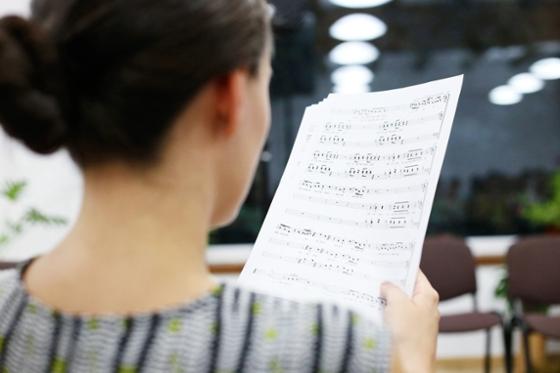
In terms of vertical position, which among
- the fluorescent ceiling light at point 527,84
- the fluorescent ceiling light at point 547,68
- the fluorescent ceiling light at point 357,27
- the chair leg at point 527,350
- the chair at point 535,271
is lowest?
the chair leg at point 527,350

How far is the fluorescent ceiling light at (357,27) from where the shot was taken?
15.5 feet

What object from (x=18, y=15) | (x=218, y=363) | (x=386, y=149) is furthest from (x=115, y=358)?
(x=386, y=149)

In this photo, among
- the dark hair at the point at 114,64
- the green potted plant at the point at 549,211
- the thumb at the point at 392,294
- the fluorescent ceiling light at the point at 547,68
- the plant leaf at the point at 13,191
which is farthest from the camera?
the fluorescent ceiling light at the point at 547,68

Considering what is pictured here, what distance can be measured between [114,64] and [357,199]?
0.42 meters

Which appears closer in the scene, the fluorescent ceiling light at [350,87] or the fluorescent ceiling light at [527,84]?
the fluorescent ceiling light at [350,87]

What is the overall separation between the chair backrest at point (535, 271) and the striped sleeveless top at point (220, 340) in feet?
11.3

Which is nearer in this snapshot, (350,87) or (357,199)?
(357,199)

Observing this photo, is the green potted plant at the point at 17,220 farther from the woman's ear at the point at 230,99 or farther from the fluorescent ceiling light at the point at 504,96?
the woman's ear at the point at 230,99

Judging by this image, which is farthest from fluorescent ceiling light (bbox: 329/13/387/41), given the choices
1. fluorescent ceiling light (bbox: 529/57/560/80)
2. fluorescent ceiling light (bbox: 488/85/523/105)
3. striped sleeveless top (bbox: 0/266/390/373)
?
striped sleeveless top (bbox: 0/266/390/373)

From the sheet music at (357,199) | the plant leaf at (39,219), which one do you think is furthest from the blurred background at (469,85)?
the sheet music at (357,199)

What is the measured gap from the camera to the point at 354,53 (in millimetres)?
4965

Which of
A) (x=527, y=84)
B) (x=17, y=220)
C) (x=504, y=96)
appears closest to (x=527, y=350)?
(x=504, y=96)

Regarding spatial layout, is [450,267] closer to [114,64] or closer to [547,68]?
[547,68]

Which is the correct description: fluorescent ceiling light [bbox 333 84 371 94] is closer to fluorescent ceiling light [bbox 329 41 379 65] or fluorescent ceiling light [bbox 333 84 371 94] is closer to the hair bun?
fluorescent ceiling light [bbox 329 41 379 65]
